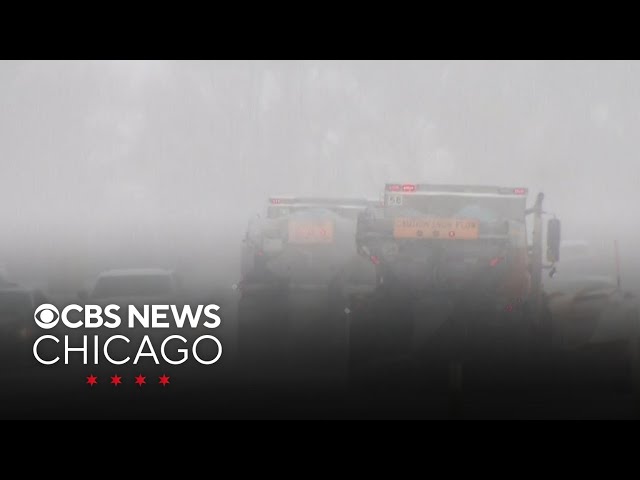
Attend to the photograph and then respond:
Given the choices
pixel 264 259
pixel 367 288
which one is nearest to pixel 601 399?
pixel 367 288

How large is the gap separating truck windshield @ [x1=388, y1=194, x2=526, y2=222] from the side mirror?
374 millimetres

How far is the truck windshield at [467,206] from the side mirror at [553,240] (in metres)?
0.37

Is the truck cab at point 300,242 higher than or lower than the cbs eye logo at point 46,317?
higher

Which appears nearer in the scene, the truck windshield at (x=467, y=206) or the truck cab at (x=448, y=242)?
the truck cab at (x=448, y=242)

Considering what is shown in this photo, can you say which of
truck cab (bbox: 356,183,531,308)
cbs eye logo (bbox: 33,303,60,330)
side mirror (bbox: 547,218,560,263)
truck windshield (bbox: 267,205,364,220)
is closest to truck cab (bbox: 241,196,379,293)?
truck windshield (bbox: 267,205,364,220)

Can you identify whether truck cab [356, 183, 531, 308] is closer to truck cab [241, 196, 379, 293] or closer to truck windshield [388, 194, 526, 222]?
truck windshield [388, 194, 526, 222]

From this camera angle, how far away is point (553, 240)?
16.9 m

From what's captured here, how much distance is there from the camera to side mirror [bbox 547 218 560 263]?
16797 mm

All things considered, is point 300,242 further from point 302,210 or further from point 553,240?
point 553,240

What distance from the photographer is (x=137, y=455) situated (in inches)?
511

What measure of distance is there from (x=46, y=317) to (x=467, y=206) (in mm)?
4737

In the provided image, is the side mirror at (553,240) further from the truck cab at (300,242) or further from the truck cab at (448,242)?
the truck cab at (300,242)

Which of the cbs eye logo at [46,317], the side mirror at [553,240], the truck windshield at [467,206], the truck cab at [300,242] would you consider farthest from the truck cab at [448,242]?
the cbs eye logo at [46,317]

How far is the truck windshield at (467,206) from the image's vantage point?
1681cm
